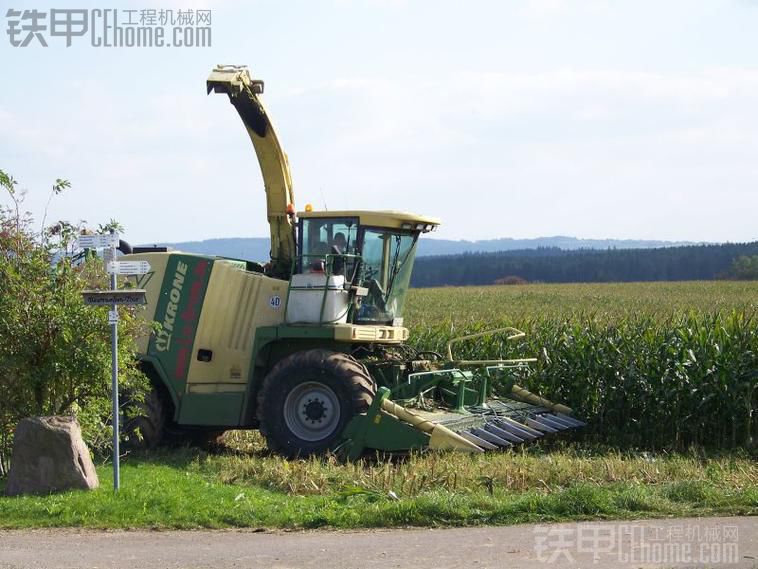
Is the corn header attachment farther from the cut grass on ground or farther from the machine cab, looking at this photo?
the machine cab

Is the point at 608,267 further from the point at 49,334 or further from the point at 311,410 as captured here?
the point at 49,334

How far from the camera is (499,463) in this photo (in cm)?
1207

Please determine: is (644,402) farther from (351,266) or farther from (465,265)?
(465,265)

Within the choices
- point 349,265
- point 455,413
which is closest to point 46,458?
point 349,265

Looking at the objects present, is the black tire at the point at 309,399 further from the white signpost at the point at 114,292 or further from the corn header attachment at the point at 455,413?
the white signpost at the point at 114,292

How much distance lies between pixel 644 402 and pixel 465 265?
94807mm

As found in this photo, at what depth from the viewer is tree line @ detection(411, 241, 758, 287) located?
91.2 meters

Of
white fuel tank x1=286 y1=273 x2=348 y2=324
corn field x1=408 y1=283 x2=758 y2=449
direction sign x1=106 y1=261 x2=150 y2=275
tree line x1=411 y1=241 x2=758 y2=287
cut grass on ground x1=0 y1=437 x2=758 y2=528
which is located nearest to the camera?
cut grass on ground x1=0 y1=437 x2=758 y2=528

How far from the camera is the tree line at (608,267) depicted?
91188 millimetres

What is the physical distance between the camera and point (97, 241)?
35.0 feet

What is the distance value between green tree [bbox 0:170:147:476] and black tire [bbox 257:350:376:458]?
246 cm

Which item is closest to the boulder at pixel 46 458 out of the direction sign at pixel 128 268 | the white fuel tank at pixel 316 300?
the direction sign at pixel 128 268

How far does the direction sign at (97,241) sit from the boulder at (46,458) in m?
1.78

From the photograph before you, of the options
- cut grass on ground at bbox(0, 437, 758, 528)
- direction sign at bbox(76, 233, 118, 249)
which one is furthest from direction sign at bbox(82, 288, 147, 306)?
cut grass on ground at bbox(0, 437, 758, 528)
